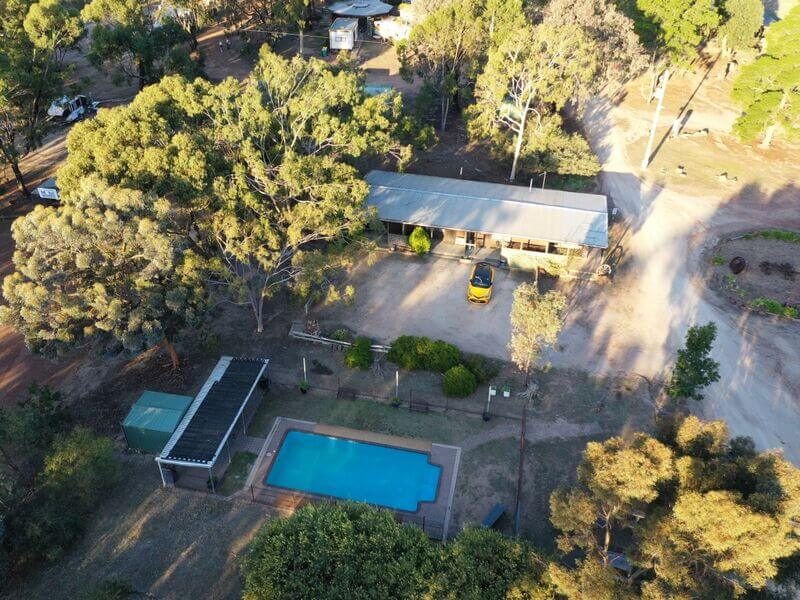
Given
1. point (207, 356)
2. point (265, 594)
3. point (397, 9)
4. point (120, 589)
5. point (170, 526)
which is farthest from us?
point (397, 9)

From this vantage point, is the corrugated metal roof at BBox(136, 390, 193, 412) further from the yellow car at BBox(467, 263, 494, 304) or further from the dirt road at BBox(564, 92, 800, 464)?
the dirt road at BBox(564, 92, 800, 464)

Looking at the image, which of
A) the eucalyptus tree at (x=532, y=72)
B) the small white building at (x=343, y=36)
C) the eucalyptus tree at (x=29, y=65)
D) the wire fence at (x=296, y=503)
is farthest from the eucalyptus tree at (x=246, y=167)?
the small white building at (x=343, y=36)

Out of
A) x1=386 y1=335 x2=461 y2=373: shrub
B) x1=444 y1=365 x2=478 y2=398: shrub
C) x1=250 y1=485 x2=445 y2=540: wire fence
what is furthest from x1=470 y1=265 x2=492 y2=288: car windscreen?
x1=250 y1=485 x2=445 y2=540: wire fence

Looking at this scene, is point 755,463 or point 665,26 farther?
point 665,26

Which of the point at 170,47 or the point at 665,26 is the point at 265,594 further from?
the point at 665,26

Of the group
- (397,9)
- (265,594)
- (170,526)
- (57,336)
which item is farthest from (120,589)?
(397,9)

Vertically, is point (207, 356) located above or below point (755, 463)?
below
